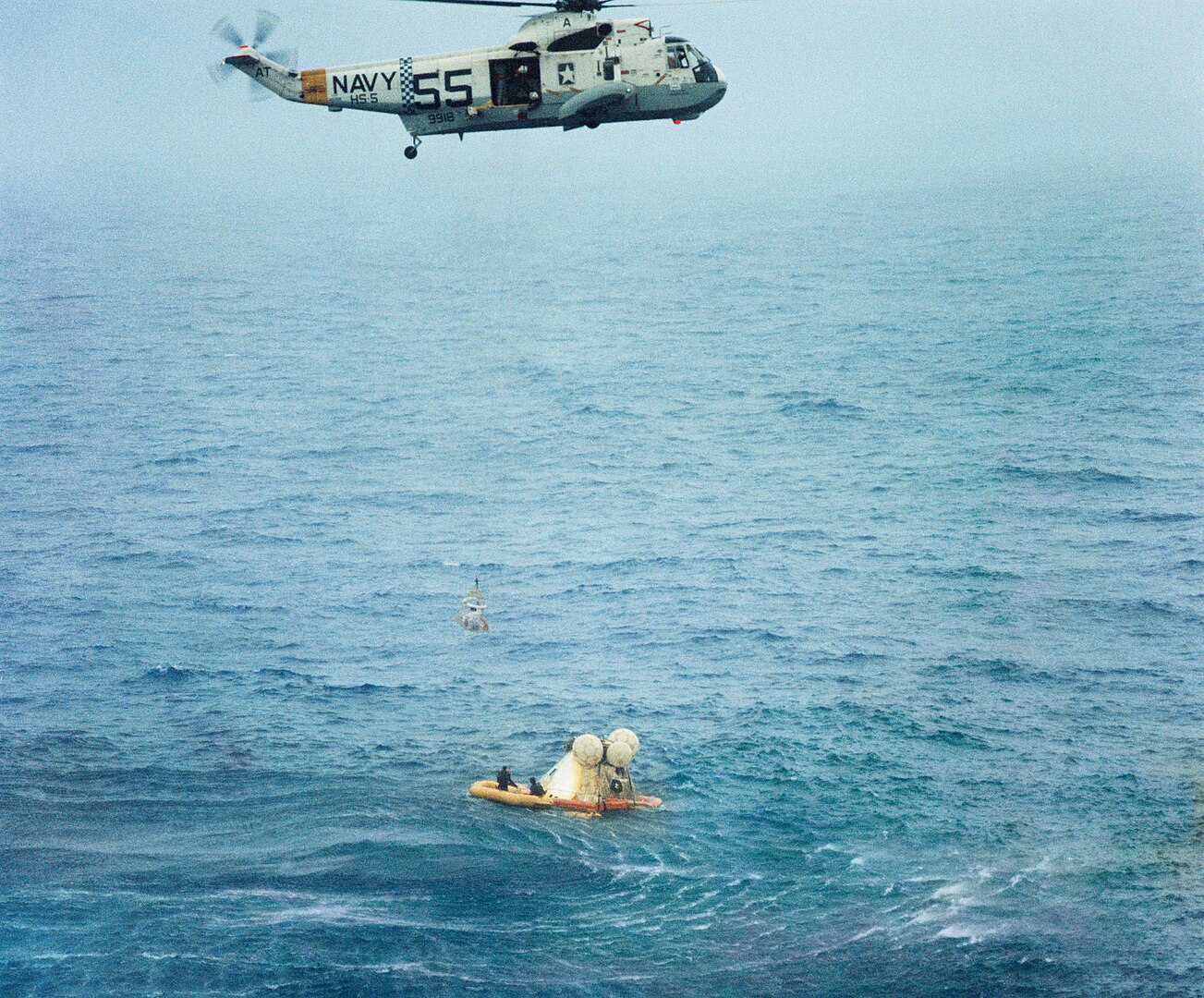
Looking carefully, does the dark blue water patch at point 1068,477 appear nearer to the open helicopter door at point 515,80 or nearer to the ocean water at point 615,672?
the ocean water at point 615,672

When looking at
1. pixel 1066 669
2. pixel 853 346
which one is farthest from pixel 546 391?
pixel 1066 669

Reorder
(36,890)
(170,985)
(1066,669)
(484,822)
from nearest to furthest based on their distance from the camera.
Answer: (170,985), (36,890), (484,822), (1066,669)

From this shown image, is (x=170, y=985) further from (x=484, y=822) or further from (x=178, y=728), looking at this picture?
(x=178, y=728)

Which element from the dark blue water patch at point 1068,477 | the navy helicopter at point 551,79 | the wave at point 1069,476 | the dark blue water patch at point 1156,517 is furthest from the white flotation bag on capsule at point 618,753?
the wave at point 1069,476

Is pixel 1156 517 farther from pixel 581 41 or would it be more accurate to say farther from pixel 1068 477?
pixel 581 41

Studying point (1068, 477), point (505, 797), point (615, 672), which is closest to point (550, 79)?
point (505, 797)

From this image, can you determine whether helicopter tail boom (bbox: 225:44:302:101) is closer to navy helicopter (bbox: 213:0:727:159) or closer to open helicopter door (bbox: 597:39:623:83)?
navy helicopter (bbox: 213:0:727:159)

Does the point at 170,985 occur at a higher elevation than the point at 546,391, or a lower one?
lower

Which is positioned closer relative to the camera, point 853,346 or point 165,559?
point 165,559

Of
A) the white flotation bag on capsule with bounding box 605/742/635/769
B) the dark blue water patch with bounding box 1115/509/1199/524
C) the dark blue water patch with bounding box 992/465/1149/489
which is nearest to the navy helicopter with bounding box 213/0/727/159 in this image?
the white flotation bag on capsule with bounding box 605/742/635/769
